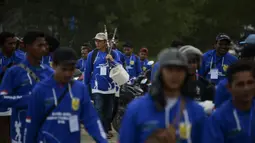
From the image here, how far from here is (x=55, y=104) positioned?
6.25 m

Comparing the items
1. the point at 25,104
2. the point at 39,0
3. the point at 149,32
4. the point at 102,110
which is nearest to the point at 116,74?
the point at 102,110

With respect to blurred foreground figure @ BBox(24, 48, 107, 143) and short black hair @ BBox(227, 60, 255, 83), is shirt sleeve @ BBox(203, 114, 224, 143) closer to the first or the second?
short black hair @ BBox(227, 60, 255, 83)

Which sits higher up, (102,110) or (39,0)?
(39,0)

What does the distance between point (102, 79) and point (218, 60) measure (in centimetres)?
294

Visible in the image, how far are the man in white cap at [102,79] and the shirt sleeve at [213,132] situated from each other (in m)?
7.76

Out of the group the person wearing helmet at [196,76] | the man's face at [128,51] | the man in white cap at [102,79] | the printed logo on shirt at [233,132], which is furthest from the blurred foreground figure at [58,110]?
the man's face at [128,51]

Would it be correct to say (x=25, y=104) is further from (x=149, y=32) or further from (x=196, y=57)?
(x=149, y=32)

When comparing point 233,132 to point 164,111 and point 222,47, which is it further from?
point 222,47

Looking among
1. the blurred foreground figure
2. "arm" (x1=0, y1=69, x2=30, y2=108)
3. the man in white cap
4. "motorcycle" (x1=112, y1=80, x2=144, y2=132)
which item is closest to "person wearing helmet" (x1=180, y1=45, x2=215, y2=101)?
the blurred foreground figure

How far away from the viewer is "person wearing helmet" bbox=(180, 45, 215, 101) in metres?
6.29

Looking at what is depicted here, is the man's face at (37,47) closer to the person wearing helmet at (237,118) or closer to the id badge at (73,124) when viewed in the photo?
the id badge at (73,124)

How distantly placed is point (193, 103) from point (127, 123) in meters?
0.54

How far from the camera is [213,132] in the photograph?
5.02 meters

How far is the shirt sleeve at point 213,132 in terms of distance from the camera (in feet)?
16.4
